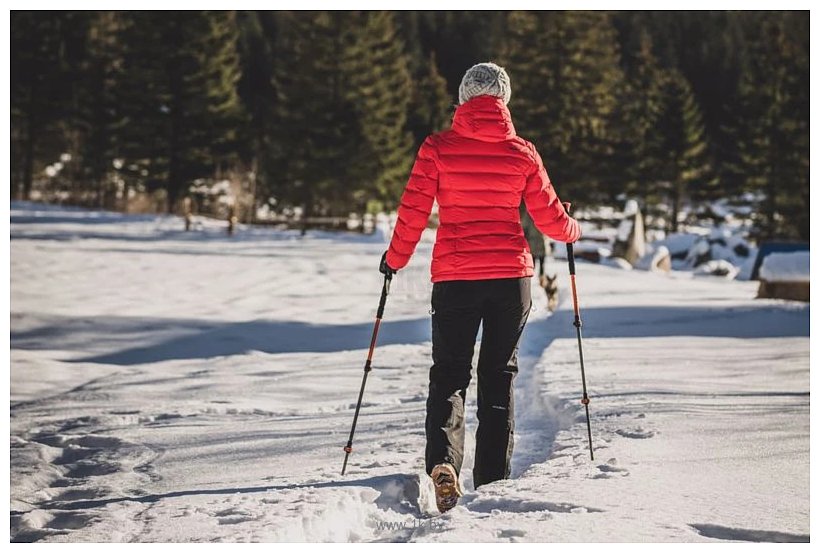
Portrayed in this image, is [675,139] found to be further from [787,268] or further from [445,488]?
[445,488]

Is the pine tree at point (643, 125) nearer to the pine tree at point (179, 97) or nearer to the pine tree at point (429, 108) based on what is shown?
the pine tree at point (429, 108)

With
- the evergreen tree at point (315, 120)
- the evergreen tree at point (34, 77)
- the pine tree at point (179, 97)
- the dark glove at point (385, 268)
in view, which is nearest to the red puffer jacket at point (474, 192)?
the dark glove at point (385, 268)

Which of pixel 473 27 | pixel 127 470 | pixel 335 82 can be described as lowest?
pixel 127 470

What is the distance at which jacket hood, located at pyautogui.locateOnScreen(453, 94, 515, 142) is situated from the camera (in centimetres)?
379

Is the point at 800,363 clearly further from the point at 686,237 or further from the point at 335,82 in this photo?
the point at 335,82

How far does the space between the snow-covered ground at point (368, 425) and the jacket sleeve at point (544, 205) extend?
1161 millimetres

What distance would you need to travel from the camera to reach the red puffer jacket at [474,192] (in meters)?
3.77

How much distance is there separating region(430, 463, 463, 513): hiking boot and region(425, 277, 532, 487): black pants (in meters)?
0.13

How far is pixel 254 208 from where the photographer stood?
140 ft

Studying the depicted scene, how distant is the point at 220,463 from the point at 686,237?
29364mm

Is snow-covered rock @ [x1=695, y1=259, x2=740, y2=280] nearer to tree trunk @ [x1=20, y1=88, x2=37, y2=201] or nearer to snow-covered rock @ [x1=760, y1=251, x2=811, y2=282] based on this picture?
snow-covered rock @ [x1=760, y1=251, x2=811, y2=282]

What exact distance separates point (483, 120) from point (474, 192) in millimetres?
324

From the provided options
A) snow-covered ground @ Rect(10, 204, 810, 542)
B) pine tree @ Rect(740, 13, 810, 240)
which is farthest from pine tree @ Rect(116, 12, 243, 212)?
snow-covered ground @ Rect(10, 204, 810, 542)
